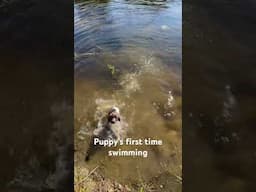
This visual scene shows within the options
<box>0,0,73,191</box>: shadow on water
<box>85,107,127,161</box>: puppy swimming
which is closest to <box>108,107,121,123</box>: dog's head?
<box>85,107,127,161</box>: puppy swimming

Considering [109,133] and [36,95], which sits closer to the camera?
[109,133]

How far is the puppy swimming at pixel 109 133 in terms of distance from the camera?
1536mm

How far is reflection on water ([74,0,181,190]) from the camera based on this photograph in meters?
1.53

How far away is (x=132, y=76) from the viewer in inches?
65.2

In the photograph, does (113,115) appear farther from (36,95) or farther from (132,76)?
(36,95)

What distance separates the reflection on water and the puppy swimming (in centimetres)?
2

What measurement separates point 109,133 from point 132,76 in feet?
0.74

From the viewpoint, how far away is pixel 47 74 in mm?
1692
